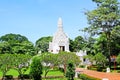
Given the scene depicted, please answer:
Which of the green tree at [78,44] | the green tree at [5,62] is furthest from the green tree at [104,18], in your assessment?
the green tree at [78,44]

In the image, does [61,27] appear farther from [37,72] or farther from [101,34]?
[37,72]

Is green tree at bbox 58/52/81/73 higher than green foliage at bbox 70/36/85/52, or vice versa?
green foliage at bbox 70/36/85/52

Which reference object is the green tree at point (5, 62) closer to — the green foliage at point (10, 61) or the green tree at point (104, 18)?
the green foliage at point (10, 61)

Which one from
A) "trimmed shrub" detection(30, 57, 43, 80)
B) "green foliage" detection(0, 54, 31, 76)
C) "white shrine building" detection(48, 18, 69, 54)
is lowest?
"trimmed shrub" detection(30, 57, 43, 80)

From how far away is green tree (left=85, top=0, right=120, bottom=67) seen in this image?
46.5m

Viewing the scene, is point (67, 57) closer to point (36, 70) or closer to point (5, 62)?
point (5, 62)

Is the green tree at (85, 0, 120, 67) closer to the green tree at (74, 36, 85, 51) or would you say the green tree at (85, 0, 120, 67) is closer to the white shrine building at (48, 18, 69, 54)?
the white shrine building at (48, 18, 69, 54)

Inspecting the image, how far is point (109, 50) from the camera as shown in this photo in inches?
1911

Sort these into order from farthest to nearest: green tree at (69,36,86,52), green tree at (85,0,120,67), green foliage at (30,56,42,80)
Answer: green tree at (69,36,86,52) < green tree at (85,0,120,67) < green foliage at (30,56,42,80)

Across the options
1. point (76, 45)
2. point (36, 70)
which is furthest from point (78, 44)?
point (36, 70)

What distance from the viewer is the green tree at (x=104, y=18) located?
153ft

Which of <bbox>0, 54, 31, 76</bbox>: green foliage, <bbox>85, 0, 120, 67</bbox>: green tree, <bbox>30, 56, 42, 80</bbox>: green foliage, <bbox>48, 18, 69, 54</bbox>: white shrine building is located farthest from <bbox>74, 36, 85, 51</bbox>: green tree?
<bbox>30, 56, 42, 80</bbox>: green foliage

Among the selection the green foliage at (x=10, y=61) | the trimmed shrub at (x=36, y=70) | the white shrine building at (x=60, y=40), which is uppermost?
the white shrine building at (x=60, y=40)

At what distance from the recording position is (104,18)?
4628 cm
